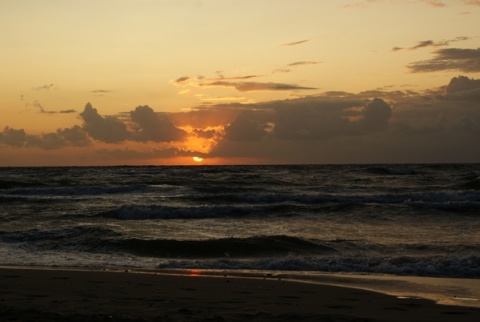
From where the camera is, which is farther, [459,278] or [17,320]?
[459,278]

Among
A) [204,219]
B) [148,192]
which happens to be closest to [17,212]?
[204,219]

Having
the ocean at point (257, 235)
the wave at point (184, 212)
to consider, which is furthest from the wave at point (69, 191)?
the wave at point (184, 212)

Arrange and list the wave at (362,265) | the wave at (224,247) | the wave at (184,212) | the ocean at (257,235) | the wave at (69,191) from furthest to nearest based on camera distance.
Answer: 1. the wave at (69,191)
2. the wave at (184,212)
3. the wave at (224,247)
4. the ocean at (257,235)
5. the wave at (362,265)

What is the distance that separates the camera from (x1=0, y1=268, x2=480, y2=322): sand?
8211 millimetres

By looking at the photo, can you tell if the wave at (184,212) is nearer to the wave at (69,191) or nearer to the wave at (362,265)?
the wave at (362,265)

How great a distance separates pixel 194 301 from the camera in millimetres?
9344

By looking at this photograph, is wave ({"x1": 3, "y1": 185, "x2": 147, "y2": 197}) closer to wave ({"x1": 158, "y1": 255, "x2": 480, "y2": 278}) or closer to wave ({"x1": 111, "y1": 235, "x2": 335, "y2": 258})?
wave ({"x1": 111, "y1": 235, "x2": 335, "y2": 258})

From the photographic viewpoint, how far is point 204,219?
25875mm

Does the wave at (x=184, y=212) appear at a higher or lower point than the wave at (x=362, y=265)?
higher

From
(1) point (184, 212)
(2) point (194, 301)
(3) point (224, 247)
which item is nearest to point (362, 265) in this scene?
(3) point (224, 247)

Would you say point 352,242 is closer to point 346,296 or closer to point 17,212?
point 346,296

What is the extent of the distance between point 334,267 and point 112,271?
16.2ft

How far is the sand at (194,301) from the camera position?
821 centimetres

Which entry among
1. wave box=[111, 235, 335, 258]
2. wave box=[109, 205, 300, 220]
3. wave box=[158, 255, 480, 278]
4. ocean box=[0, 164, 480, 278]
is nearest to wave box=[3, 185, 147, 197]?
ocean box=[0, 164, 480, 278]
